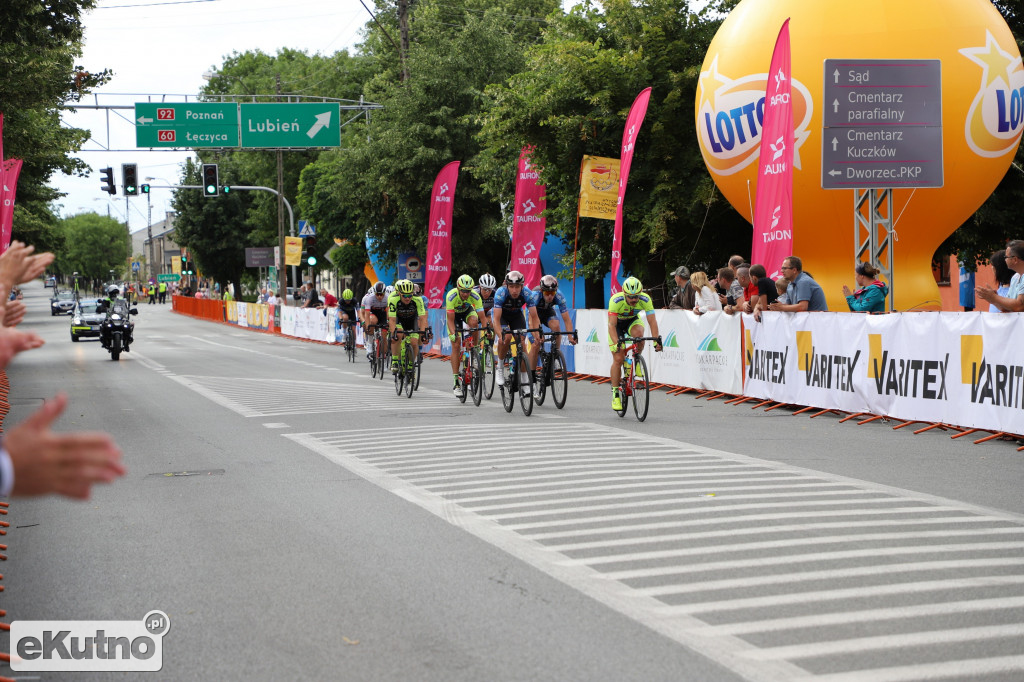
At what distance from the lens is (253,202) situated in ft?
291

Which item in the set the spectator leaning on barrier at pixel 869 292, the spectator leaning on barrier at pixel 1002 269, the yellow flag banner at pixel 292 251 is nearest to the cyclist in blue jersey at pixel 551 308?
the spectator leaning on barrier at pixel 869 292

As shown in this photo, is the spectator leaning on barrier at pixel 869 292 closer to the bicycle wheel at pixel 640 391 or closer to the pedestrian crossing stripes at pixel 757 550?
the bicycle wheel at pixel 640 391

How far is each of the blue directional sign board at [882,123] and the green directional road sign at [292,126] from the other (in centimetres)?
2563

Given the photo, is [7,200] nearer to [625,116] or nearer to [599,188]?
[599,188]

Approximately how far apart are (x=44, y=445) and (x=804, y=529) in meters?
5.95

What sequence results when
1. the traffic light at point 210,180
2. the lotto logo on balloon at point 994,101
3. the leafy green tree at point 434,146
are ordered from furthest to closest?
the traffic light at point 210,180 → the leafy green tree at point 434,146 → the lotto logo on balloon at point 994,101

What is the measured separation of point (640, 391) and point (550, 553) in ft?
26.1

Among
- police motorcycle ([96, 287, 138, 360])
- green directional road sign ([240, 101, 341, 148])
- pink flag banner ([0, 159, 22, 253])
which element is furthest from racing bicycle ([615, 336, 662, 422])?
green directional road sign ([240, 101, 341, 148])

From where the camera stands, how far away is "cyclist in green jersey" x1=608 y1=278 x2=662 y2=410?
14.5m

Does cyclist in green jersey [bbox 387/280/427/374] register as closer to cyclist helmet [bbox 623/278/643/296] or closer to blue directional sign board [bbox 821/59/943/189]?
cyclist helmet [bbox 623/278/643/296]

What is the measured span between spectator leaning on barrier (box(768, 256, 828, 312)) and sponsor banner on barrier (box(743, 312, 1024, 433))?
19 centimetres

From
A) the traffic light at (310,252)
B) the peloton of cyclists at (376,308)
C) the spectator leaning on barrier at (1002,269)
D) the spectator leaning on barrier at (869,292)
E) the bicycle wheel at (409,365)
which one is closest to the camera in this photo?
the spectator leaning on barrier at (1002,269)

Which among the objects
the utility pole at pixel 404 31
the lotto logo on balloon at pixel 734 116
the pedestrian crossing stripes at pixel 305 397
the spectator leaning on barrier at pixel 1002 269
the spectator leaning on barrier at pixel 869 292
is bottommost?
the pedestrian crossing stripes at pixel 305 397

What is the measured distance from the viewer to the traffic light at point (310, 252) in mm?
37094
